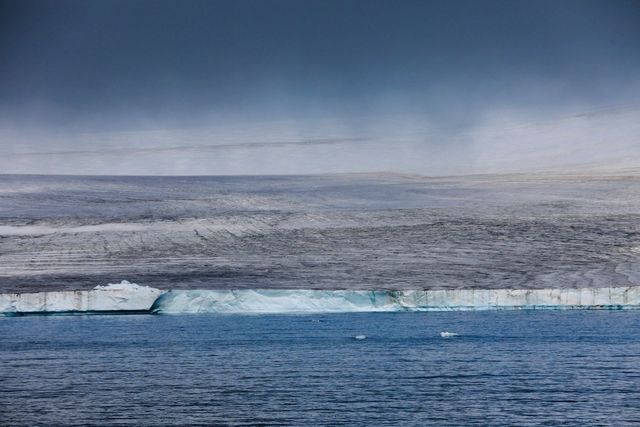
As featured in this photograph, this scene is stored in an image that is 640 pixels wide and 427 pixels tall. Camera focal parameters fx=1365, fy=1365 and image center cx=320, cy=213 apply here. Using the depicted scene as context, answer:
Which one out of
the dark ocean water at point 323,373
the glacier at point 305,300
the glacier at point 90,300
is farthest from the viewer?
the glacier at point 90,300

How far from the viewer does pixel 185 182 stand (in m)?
40.1

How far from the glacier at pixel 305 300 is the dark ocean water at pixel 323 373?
578mm

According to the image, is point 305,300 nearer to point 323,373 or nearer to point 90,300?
point 90,300

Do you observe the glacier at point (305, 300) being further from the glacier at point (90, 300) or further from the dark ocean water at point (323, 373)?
the dark ocean water at point (323, 373)

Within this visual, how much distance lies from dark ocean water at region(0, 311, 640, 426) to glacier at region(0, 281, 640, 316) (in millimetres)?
578

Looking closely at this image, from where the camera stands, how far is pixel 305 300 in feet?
88.0

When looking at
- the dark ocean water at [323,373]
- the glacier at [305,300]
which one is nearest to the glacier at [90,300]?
the glacier at [305,300]

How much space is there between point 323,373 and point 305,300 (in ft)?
23.7

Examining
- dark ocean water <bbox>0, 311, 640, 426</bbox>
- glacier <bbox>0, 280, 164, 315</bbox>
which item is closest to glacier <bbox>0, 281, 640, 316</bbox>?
glacier <bbox>0, 280, 164, 315</bbox>

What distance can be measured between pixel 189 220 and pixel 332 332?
7.66 m

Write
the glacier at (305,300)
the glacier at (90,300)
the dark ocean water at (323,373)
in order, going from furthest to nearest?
1. the glacier at (90,300)
2. the glacier at (305,300)
3. the dark ocean water at (323,373)

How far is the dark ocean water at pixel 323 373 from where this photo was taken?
1550 cm

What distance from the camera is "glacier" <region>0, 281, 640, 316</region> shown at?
992 inches

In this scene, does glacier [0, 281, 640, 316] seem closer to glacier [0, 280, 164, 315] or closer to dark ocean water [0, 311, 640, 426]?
glacier [0, 280, 164, 315]
